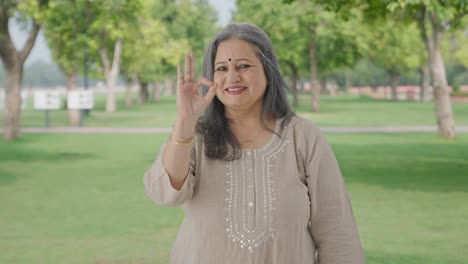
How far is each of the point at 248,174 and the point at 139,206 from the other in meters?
8.00

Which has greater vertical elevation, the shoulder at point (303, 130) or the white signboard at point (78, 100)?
the shoulder at point (303, 130)

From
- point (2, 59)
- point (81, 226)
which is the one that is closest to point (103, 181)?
point (81, 226)

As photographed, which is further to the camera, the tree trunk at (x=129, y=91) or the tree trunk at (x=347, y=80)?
the tree trunk at (x=347, y=80)

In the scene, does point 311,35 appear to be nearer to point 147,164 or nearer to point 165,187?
point 147,164

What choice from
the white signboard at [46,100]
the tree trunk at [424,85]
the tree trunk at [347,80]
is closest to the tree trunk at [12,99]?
the white signboard at [46,100]

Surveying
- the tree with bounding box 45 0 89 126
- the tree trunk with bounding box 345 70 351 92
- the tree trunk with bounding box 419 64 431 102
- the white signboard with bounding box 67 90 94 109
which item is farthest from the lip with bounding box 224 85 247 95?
the tree trunk with bounding box 345 70 351 92

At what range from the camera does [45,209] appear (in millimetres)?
10664

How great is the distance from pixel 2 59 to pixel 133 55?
31.0 metres

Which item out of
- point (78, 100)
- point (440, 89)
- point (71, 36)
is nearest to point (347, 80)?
point (71, 36)

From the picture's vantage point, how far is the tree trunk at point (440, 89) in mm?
21797

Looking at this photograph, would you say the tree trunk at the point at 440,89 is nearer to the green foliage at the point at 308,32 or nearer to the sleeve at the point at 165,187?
the green foliage at the point at 308,32

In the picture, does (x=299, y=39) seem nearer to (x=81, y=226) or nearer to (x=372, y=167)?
(x=372, y=167)

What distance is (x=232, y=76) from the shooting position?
310 cm

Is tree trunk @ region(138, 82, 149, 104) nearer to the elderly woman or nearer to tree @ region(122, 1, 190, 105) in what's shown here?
tree @ region(122, 1, 190, 105)
